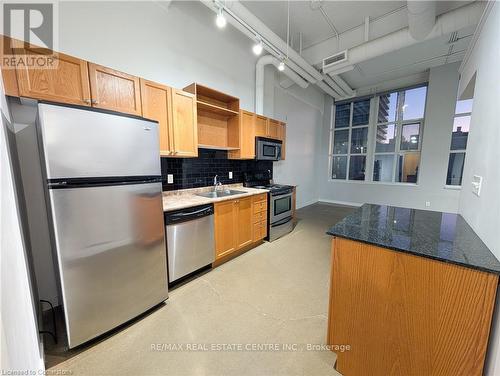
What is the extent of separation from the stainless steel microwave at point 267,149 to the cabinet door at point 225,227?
1.24 m

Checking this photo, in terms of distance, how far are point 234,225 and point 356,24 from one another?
386cm

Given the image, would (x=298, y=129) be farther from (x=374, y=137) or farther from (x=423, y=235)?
(x=423, y=235)

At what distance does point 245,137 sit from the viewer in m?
3.40

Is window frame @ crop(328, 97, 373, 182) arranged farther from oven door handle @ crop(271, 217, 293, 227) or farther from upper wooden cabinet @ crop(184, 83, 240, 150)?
upper wooden cabinet @ crop(184, 83, 240, 150)

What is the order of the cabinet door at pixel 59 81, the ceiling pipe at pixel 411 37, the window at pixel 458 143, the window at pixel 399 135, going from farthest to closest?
the window at pixel 399 135 → the window at pixel 458 143 → the ceiling pipe at pixel 411 37 → the cabinet door at pixel 59 81

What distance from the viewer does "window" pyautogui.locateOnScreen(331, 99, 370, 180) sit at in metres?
6.00

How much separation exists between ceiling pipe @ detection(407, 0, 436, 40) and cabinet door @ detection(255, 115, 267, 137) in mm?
2364

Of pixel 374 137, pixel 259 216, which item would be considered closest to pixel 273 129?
pixel 259 216

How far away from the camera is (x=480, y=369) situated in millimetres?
938

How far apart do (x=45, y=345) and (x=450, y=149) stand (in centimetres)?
744

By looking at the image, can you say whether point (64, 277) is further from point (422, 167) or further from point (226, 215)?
point (422, 167)

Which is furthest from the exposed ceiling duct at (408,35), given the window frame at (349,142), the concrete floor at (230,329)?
the concrete floor at (230,329)

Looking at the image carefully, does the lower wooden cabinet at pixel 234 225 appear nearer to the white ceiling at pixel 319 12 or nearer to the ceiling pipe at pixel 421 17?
the white ceiling at pixel 319 12

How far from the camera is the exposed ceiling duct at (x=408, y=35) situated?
253 centimetres
